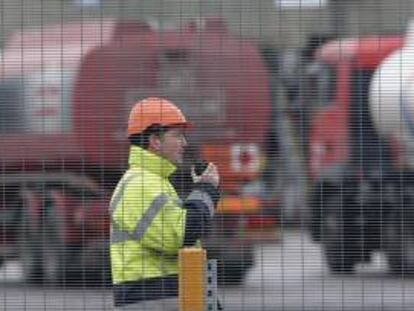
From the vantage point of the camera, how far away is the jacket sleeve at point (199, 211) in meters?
6.71

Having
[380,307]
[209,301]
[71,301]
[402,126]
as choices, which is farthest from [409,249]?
[209,301]

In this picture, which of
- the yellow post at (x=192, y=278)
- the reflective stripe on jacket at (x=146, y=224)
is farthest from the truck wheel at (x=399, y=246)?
the yellow post at (x=192, y=278)

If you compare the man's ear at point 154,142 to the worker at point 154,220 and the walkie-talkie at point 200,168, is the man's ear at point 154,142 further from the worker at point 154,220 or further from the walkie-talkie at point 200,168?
the walkie-talkie at point 200,168

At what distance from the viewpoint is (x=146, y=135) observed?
6.90 meters

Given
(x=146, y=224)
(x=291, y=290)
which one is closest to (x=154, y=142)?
(x=146, y=224)

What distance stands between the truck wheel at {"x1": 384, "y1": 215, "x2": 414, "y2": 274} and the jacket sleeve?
4.79 feet

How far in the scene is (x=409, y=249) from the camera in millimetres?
9078

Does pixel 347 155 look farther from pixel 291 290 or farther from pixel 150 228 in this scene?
pixel 150 228

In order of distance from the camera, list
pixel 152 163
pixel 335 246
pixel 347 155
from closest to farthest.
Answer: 1. pixel 152 163
2. pixel 335 246
3. pixel 347 155

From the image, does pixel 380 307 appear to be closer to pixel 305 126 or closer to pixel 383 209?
pixel 383 209

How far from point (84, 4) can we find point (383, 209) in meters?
1.69

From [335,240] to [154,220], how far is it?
6.81ft

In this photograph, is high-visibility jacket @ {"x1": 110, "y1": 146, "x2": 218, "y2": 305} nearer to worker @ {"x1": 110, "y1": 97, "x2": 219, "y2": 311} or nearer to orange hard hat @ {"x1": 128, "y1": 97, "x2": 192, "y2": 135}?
worker @ {"x1": 110, "y1": 97, "x2": 219, "y2": 311}

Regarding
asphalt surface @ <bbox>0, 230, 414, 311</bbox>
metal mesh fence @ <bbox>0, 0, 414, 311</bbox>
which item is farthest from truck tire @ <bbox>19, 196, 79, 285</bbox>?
asphalt surface @ <bbox>0, 230, 414, 311</bbox>
